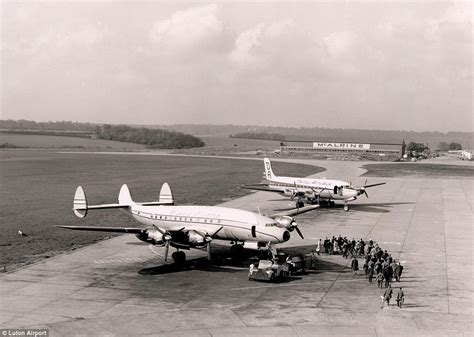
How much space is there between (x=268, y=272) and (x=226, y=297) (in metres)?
3.86

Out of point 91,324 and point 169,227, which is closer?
point 91,324

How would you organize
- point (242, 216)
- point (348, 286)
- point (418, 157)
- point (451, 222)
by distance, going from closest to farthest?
point (348, 286), point (242, 216), point (451, 222), point (418, 157)

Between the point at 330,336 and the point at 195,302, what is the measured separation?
7681 mm

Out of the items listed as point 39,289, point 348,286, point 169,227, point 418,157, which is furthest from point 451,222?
point 418,157

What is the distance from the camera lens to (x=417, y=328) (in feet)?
77.3

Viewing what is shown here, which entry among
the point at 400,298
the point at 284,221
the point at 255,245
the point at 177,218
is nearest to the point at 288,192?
the point at 284,221

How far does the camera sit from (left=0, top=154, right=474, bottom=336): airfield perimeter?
2339 cm

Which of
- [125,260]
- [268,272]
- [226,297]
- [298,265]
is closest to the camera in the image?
[226,297]

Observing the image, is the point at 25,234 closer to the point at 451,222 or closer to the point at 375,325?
the point at 375,325

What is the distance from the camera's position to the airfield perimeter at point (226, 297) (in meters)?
23.4

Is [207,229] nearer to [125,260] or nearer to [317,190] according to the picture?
[125,260]

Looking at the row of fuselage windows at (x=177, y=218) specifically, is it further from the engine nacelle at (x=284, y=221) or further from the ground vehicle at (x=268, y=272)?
the ground vehicle at (x=268, y=272)
